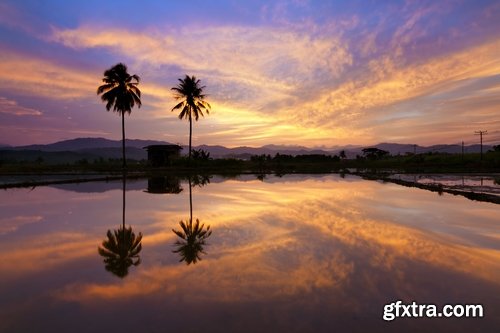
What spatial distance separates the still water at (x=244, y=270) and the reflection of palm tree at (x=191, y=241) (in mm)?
31

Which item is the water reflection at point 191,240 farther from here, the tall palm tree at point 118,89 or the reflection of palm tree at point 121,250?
the tall palm tree at point 118,89

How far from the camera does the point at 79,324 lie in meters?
4.63

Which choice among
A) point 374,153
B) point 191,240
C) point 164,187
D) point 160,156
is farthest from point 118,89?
point 374,153

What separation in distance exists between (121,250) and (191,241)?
1.76 metres

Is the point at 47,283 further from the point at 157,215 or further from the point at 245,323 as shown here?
the point at 157,215

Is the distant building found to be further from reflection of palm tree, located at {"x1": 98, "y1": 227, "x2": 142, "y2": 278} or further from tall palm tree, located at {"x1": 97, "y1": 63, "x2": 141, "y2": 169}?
reflection of palm tree, located at {"x1": 98, "y1": 227, "x2": 142, "y2": 278}

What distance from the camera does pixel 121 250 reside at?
27.2 feet

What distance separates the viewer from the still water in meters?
4.77

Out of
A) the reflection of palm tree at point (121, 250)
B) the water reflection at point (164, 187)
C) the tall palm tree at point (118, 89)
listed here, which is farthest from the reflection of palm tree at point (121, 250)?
the tall palm tree at point (118, 89)

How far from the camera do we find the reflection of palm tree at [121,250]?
23.2 feet

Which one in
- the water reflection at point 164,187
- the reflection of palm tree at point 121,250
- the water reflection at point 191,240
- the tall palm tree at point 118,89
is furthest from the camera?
the tall palm tree at point 118,89

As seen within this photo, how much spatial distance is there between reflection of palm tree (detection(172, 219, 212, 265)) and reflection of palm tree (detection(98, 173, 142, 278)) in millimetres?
1006

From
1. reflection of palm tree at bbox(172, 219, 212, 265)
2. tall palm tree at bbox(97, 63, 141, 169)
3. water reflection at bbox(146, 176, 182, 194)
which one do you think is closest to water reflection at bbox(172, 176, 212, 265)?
reflection of palm tree at bbox(172, 219, 212, 265)

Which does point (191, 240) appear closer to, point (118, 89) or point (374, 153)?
point (118, 89)
